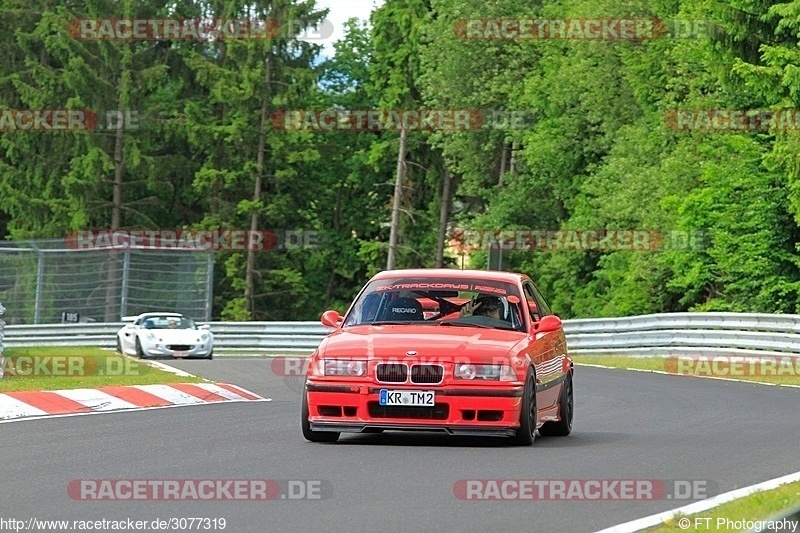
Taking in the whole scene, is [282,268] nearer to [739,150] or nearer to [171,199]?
[171,199]

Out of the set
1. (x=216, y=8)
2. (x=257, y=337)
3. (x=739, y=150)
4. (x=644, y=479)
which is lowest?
(x=257, y=337)

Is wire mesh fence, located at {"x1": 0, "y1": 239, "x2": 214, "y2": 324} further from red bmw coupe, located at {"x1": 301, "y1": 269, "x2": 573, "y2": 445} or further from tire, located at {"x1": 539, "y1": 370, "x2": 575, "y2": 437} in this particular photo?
red bmw coupe, located at {"x1": 301, "y1": 269, "x2": 573, "y2": 445}

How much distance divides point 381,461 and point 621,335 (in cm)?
2273

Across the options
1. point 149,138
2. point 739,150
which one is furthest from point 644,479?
point 149,138

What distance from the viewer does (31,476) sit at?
33.8 feet

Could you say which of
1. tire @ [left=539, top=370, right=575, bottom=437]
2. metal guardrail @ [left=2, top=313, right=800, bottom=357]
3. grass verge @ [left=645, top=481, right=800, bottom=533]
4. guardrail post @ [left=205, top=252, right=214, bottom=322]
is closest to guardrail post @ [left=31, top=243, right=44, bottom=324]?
metal guardrail @ [left=2, top=313, right=800, bottom=357]

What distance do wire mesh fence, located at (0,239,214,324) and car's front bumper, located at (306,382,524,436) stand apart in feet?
92.5

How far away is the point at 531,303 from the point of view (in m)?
14.5

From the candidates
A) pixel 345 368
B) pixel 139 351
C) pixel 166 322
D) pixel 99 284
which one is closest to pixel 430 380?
pixel 345 368

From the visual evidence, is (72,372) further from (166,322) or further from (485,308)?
(485,308)

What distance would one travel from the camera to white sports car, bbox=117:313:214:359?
35156mm

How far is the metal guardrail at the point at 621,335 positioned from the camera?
28828mm

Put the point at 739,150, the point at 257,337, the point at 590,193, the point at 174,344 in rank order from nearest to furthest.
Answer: the point at 174,344 → the point at 739,150 → the point at 257,337 → the point at 590,193

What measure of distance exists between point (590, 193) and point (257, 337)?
1485 cm
